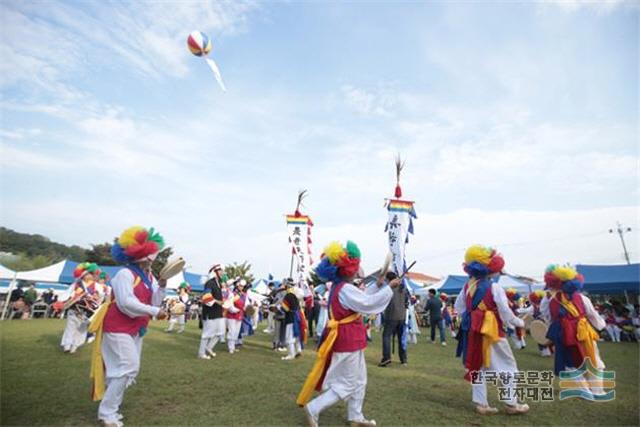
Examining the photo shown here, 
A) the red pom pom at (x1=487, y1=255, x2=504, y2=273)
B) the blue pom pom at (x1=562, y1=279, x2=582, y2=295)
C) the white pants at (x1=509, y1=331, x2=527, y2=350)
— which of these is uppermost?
the red pom pom at (x1=487, y1=255, x2=504, y2=273)

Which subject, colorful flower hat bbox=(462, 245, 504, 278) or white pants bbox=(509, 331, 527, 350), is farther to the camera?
white pants bbox=(509, 331, 527, 350)

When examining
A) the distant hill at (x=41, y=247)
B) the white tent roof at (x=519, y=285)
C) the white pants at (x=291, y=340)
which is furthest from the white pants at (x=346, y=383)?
the distant hill at (x=41, y=247)

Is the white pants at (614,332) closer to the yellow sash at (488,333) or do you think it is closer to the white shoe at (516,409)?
the white shoe at (516,409)

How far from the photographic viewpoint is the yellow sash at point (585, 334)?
5684 millimetres

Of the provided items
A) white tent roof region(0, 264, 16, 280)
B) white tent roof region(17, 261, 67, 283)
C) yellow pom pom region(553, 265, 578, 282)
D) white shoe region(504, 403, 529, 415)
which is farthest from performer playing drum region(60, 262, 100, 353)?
white tent roof region(17, 261, 67, 283)

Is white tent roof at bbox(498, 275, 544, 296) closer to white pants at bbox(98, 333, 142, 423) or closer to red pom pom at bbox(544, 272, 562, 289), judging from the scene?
red pom pom at bbox(544, 272, 562, 289)

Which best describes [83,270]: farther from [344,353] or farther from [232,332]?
[344,353]

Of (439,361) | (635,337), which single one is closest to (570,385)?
(439,361)

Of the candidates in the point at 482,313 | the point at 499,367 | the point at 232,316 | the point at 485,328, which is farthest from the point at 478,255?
the point at 232,316

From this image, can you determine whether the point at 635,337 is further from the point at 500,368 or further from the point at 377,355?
the point at 500,368

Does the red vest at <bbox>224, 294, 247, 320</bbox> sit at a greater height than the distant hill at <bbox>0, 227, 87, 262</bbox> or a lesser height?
lesser

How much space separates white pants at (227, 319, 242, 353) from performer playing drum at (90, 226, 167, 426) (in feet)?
17.2

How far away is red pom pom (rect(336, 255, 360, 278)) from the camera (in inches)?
174

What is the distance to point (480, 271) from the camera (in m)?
5.15
